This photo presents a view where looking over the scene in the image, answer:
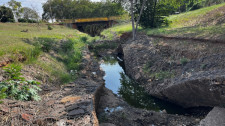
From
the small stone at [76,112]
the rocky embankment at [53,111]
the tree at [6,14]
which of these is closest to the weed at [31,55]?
the rocky embankment at [53,111]

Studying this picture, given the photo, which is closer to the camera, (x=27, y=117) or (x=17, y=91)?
(x=27, y=117)

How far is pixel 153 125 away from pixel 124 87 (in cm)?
403

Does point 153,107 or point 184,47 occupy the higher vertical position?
point 184,47

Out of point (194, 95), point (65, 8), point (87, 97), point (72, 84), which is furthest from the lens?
point (65, 8)

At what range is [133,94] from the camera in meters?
8.59

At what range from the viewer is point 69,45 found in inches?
476

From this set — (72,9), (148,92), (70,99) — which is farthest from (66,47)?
(72,9)

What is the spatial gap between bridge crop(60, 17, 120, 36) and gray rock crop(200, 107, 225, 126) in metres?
30.6

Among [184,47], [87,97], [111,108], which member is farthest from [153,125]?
[184,47]

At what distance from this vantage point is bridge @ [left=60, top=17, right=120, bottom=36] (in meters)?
33.2

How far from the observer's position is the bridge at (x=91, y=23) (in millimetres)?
33250

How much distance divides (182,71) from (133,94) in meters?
2.54

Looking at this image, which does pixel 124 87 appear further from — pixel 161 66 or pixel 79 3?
pixel 79 3

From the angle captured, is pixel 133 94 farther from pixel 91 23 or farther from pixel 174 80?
pixel 91 23
